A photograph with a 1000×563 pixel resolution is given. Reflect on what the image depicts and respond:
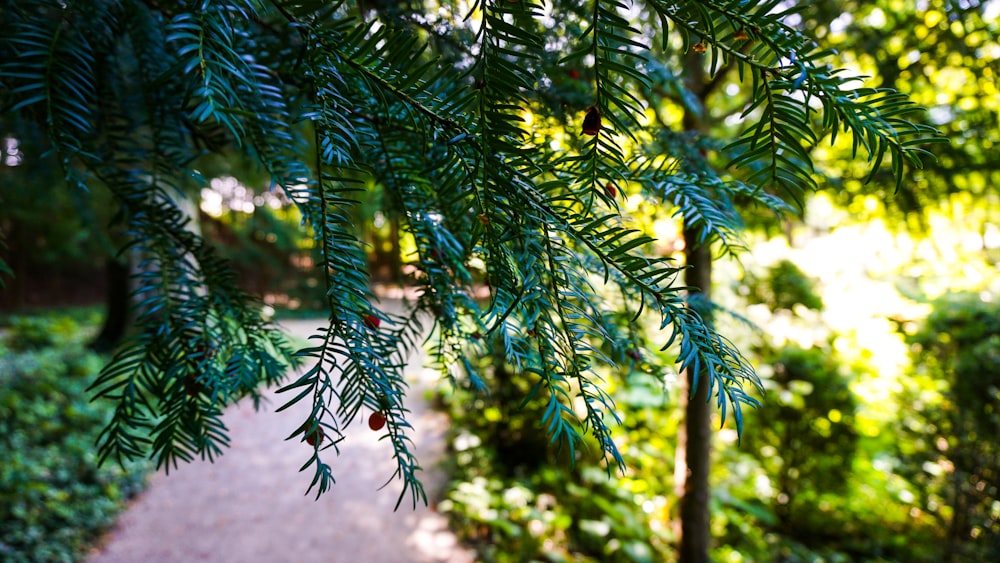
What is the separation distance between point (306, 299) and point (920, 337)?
935 centimetres

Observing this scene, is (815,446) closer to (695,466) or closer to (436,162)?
(695,466)

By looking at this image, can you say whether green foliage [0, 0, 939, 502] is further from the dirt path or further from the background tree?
the dirt path

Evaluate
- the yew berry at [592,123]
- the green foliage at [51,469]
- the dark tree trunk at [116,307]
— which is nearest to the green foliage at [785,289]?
the yew berry at [592,123]

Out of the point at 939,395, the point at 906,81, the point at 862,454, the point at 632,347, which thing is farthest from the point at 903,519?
the point at 632,347

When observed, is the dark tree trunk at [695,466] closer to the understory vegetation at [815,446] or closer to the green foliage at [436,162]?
the understory vegetation at [815,446]

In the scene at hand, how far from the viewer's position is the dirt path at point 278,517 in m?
3.59

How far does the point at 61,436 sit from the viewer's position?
4676 millimetres

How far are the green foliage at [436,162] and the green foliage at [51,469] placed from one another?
2588 mm

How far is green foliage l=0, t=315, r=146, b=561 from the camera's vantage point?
3.38 meters

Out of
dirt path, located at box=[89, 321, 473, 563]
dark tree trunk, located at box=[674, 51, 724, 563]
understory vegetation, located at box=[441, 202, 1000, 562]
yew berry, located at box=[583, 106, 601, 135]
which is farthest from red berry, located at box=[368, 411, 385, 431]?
dirt path, located at box=[89, 321, 473, 563]

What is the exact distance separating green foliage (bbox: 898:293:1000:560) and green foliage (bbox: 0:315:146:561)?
5.50 meters

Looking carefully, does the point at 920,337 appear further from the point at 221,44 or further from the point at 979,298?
the point at 221,44

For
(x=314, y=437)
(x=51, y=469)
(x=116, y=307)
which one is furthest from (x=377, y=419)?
(x=116, y=307)

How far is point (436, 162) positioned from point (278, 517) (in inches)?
173
